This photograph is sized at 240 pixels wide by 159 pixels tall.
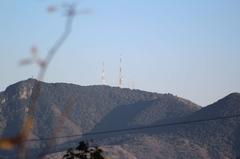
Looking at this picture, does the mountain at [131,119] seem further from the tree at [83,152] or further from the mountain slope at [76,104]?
the tree at [83,152]

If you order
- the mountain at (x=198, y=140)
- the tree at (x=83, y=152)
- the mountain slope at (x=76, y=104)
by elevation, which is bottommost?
the tree at (x=83, y=152)

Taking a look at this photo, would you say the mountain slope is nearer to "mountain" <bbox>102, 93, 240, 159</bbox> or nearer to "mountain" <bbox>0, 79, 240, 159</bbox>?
"mountain" <bbox>0, 79, 240, 159</bbox>

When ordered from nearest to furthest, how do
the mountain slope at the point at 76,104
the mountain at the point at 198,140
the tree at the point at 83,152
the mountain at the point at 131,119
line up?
the tree at the point at 83,152 < the mountain at the point at 198,140 < the mountain at the point at 131,119 < the mountain slope at the point at 76,104

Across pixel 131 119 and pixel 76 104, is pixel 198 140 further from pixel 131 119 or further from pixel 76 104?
pixel 76 104

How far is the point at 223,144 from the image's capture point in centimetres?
10419

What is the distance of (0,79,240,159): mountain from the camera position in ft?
340

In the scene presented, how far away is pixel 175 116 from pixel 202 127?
24.2 meters

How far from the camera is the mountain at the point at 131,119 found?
340 ft

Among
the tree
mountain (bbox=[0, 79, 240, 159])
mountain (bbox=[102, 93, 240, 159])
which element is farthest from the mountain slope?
the tree

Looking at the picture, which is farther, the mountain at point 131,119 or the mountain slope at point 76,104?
the mountain slope at point 76,104

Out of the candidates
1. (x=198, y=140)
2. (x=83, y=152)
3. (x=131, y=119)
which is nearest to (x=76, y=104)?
(x=131, y=119)

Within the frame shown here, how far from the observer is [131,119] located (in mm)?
147375

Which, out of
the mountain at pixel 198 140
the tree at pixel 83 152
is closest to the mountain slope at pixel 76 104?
the mountain at pixel 198 140

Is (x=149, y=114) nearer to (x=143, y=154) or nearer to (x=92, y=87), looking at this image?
(x=92, y=87)
